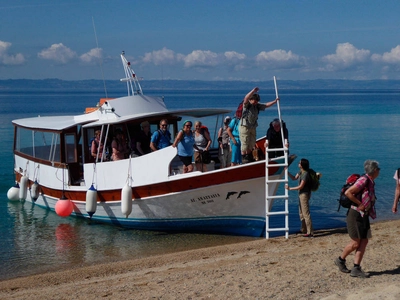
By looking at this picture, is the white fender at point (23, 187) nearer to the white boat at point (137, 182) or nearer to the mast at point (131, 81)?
the white boat at point (137, 182)

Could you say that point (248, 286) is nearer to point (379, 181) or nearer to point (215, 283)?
point (215, 283)

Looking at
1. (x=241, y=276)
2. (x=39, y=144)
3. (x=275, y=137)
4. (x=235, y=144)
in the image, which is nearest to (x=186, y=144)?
(x=235, y=144)

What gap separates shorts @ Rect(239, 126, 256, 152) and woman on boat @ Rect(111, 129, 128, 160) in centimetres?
334

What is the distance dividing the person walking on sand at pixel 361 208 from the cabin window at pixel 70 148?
9.27 m

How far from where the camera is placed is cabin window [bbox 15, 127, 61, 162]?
54.9 feet

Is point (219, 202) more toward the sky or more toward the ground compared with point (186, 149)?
more toward the ground

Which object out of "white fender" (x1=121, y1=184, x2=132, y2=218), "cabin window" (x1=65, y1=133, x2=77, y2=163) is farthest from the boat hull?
"cabin window" (x1=65, y1=133, x2=77, y2=163)

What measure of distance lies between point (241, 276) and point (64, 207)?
7.80m

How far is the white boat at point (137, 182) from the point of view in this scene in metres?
13.3

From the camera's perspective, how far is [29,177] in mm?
18703

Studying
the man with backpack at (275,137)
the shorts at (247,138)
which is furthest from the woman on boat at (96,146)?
the man with backpack at (275,137)

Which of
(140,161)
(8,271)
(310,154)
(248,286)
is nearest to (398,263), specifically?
(248,286)

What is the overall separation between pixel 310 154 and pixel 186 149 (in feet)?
67.9

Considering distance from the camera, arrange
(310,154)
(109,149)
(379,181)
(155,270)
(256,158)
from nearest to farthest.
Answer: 1. (155,270)
2. (256,158)
3. (109,149)
4. (379,181)
5. (310,154)
